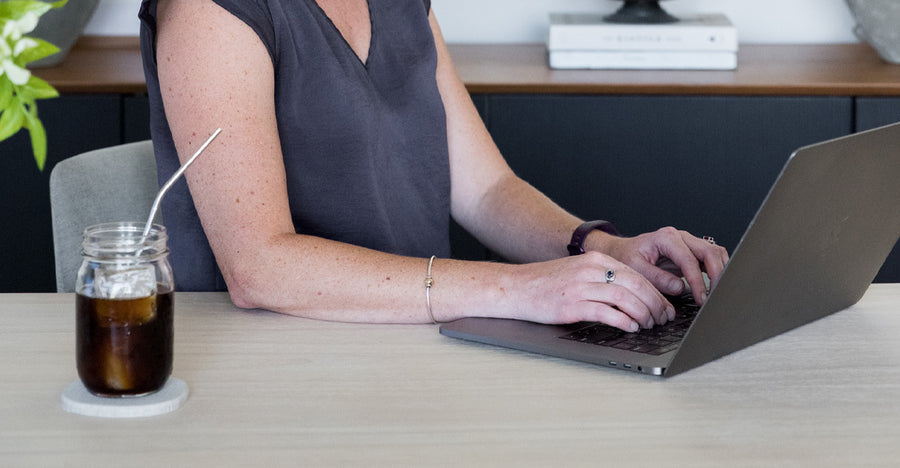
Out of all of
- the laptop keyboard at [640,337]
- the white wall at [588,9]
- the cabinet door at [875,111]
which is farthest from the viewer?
the white wall at [588,9]

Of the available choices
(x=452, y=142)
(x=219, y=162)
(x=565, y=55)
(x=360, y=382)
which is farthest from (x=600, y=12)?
(x=360, y=382)

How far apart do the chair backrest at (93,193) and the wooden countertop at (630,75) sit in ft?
2.06

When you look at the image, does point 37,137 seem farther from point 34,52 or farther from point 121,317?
point 121,317

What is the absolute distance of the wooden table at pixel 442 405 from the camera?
76 cm

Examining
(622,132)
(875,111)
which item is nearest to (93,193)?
(622,132)

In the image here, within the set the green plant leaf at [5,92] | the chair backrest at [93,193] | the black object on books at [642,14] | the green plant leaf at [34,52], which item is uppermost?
the green plant leaf at [34,52]

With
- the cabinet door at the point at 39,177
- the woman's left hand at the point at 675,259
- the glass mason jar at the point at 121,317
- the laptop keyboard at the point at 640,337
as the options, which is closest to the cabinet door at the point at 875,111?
the woman's left hand at the point at 675,259

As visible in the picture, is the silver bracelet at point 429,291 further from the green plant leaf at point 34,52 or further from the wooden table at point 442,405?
the green plant leaf at point 34,52

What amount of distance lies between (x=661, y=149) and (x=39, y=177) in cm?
126

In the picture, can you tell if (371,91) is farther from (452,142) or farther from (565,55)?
(565,55)

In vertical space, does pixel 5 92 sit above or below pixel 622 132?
above

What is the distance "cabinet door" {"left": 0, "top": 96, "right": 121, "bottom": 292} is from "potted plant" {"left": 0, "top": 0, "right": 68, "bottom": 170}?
4.95 ft

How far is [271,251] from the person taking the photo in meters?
1.10

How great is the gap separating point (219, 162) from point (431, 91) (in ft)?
1.57
